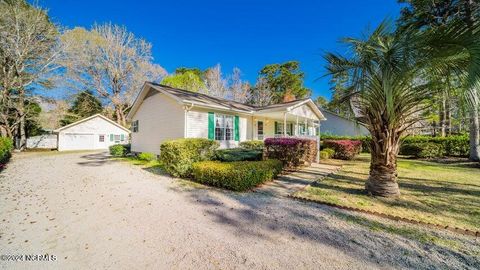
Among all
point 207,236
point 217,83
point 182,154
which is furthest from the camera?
point 217,83

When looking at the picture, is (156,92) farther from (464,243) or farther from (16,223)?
(464,243)

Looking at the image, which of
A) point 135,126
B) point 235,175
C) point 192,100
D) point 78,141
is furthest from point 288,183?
point 78,141

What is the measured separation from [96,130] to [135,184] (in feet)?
84.2

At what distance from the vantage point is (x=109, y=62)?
26.2 m

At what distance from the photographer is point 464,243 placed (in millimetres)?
3215

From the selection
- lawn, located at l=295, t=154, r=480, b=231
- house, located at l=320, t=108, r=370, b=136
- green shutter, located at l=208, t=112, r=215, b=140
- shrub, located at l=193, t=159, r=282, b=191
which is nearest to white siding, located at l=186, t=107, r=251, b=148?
green shutter, located at l=208, t=112, r=215, b=140

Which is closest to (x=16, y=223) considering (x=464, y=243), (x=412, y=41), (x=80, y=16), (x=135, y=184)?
(x=135, y=184)

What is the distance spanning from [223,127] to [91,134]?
925 inches

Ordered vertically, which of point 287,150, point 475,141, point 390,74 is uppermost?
point 390,74

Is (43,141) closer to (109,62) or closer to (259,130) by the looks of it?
(109,62)

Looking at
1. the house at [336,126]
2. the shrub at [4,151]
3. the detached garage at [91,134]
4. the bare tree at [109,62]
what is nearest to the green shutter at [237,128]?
the shrub at [4,151]

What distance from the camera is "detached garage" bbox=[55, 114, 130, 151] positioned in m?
26.1

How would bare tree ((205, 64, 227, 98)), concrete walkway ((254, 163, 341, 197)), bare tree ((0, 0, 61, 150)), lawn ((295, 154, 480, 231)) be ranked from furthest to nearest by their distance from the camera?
bare tree ((205, 64, 227, 98))
bare tree ((0, 0, 61, 150))
concrete walkway ((254, 163, 341, 197))
lawn ((295, 154, 480, 231))

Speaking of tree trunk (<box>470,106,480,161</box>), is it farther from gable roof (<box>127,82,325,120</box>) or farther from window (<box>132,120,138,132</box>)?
window (<box>132,120,138,132</box>)
